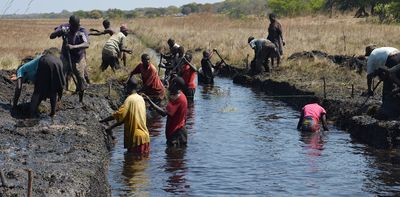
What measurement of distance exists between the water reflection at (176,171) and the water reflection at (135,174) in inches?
14.4

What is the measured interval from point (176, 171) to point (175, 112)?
51.9 inches

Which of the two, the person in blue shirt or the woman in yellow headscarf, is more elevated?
the person in blue shirt

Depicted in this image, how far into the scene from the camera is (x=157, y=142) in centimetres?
1505

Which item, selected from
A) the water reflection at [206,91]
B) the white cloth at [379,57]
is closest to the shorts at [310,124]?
the white cloth at [379,57]

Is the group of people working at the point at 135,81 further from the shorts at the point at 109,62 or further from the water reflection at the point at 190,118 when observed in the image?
the water reflection at the point at 190,118

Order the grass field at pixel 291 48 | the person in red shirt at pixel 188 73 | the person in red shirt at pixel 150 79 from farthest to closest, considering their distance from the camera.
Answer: the grass field at pixel 291 48 → the person in red shirt at pixel 188 73 → the person in red shirt at pixel 150 79

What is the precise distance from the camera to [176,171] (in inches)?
492

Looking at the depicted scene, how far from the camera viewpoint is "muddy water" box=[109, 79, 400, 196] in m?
11.3

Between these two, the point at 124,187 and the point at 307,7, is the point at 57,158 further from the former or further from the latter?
the point at 307,7

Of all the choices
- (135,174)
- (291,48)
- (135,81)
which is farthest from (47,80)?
(291,48)

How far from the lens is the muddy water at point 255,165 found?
37.2 ft

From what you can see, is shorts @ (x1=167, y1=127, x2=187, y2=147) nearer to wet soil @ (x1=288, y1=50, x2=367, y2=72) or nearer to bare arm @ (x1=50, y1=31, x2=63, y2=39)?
bare arm @ (x1=50, y1=31, x2=63, y2=39)

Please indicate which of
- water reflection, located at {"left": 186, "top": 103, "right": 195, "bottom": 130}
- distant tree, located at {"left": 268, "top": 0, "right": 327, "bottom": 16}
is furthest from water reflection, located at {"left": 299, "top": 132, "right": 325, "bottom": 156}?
distant tree, located at {"left": 268, "top": 0, "right": 327, "bottom": 16}

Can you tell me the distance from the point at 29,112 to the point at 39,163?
4.25m
